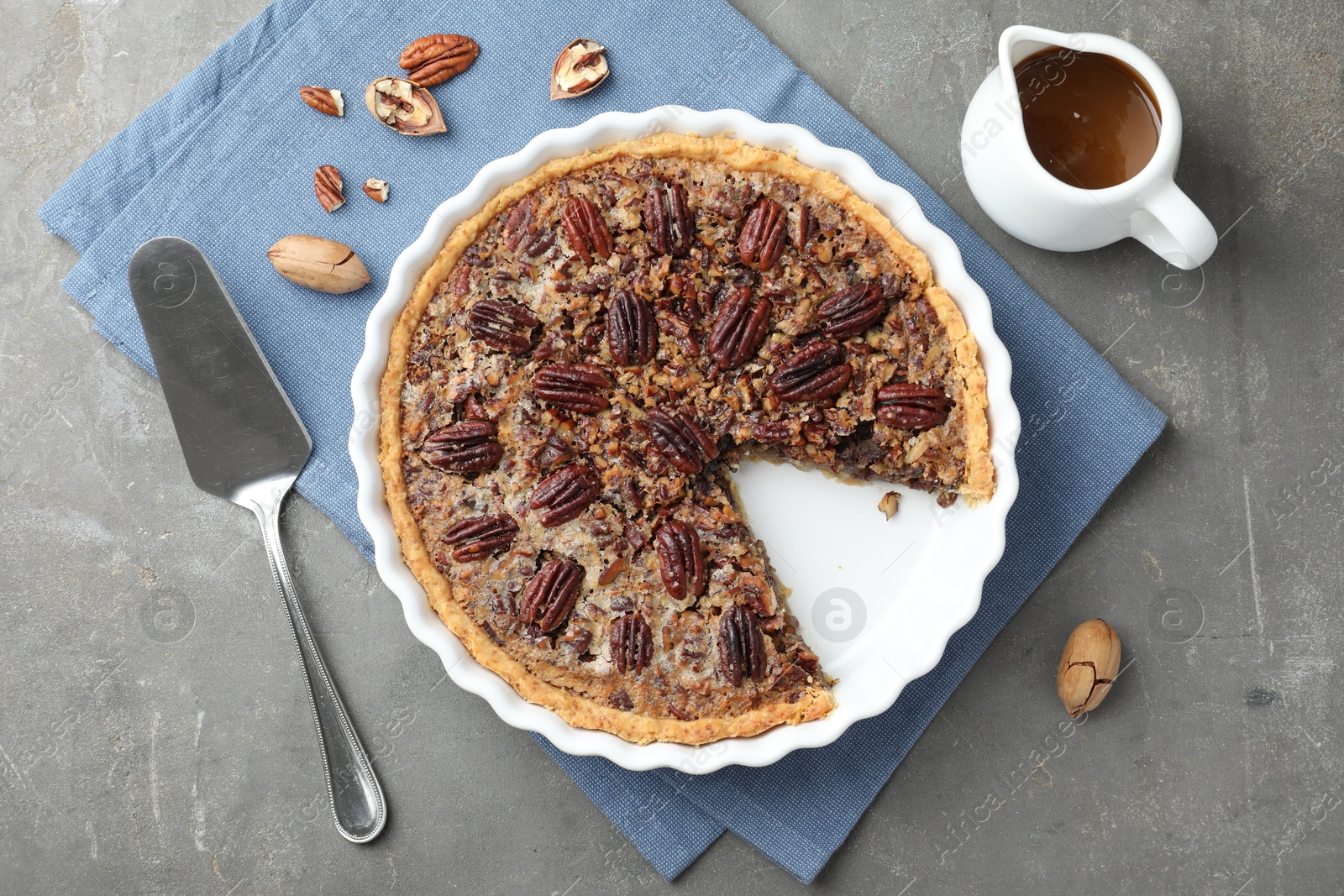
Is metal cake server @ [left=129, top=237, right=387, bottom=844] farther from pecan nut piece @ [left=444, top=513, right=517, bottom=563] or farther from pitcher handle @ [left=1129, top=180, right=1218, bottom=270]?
pitcher handle @ [left=1129, top=180, right=1218, bottom=270]

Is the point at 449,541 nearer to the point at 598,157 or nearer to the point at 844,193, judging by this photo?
the point at 598,157

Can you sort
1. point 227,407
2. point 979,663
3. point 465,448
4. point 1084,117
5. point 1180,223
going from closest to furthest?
point 1180,223 < point 465,448 < point 1084,117 < point 227,407 < point 979,663

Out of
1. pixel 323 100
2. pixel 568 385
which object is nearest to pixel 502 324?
pixel 568 385

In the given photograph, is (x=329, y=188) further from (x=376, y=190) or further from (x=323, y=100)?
(x=323, y=100)

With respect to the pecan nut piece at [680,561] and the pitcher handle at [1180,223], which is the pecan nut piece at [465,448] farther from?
the pitcher handle at [1180,223]

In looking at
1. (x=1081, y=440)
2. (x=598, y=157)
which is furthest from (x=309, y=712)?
(x=1081, y=440)
